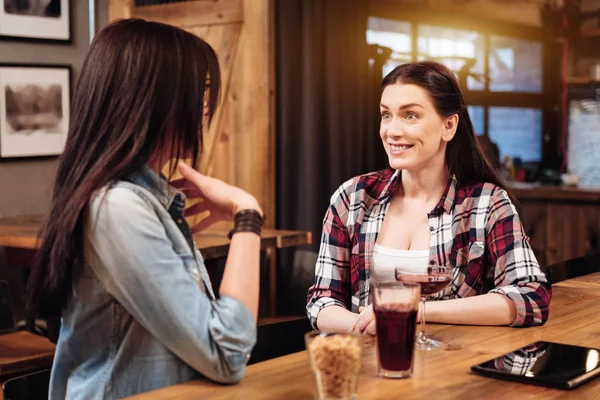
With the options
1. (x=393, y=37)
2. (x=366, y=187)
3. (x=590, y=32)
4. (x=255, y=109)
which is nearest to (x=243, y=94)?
(x=255, y=109)

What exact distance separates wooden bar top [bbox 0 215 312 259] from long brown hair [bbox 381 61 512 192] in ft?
4.16

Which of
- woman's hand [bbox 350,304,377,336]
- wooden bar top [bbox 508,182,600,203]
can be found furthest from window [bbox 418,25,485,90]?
woman's hand [bbox 350,304,377,336]

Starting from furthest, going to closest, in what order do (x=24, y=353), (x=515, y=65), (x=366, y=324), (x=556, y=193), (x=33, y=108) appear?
(x=515, y=65) < (x=556, y=193) < (x=33, y=108) < (x=24, y=353) < (x=366, y=324)

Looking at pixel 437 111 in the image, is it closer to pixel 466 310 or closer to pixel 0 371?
pixel 466 310

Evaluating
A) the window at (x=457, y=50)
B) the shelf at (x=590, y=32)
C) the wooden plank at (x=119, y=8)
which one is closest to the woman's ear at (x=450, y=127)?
the wooden plank at (x=119, y=8)

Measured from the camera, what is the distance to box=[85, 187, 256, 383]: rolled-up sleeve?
1.38 m

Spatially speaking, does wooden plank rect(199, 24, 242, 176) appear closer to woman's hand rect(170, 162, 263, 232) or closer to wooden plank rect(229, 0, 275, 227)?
wooden plank rect(229, 0, 275, 227)

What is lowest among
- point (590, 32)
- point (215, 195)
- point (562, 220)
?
point (562, 220)

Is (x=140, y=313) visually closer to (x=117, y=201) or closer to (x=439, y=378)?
(x=117, y=201)

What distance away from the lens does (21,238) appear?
3.60 metres

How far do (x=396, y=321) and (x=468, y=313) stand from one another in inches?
22.0

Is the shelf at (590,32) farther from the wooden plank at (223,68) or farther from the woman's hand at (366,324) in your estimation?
the woman's hand at (366,324)

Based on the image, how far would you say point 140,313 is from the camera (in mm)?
1407

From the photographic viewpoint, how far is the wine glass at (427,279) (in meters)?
1.76
